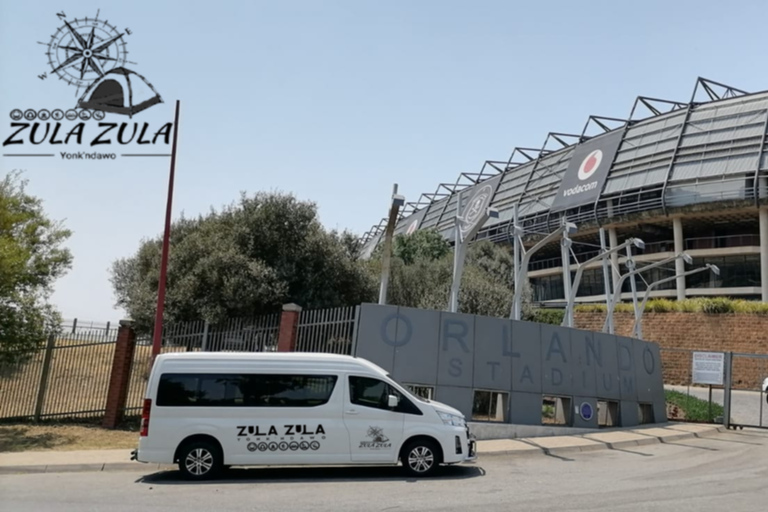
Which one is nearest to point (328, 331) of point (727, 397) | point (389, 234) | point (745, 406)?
point (389, 234)

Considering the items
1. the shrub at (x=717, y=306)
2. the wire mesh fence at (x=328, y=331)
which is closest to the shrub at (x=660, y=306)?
the shrub at (x=717, y=306)

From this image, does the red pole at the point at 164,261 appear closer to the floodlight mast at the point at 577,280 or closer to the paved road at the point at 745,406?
the floodlight mast at the point at 577,280

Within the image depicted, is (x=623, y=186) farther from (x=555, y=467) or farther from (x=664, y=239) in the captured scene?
(x=555, y=467)

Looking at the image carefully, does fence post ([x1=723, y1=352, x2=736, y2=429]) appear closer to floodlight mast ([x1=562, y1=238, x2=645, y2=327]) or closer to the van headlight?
floodlight mast ([x1=562, y1=238, x2=645, y2=327])

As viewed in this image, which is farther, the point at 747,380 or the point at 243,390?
the point at 747,380

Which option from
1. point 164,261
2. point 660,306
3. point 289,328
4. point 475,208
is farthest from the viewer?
point 660,306

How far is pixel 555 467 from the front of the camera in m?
11.7

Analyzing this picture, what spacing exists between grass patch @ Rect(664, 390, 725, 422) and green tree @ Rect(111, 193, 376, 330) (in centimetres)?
1216

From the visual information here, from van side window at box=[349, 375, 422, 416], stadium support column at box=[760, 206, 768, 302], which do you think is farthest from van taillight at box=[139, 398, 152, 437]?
stadium support column at box=[760, 206, 768, 302]

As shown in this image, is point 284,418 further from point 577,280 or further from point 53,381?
point 577,280

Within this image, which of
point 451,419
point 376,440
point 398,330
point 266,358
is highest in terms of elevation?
point 398,330

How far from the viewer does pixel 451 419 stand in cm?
1052

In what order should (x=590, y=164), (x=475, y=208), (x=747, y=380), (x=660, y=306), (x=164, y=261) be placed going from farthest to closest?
(x=590, y=164), (x=660, y=306), (x=747, y=380), (x=475, y=208), (x=164, y=261)

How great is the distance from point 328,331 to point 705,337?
1227 inches
